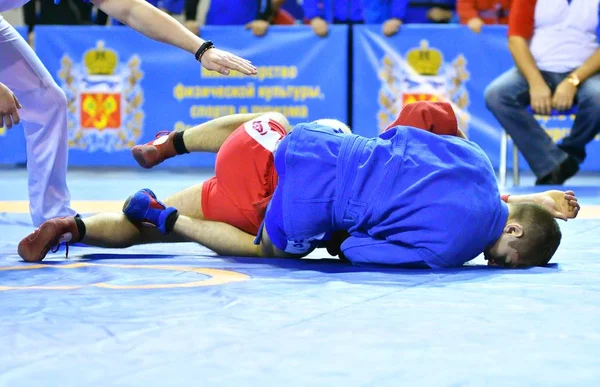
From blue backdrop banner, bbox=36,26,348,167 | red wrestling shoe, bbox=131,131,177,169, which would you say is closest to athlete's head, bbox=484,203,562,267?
red wrestling shoe, bbox=131,131,177,169

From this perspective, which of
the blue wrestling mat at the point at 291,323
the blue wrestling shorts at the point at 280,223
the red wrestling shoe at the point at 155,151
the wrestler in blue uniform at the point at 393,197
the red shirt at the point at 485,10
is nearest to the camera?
the blue wrestling mat at the point at 291,323

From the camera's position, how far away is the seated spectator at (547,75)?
6625 millimetres

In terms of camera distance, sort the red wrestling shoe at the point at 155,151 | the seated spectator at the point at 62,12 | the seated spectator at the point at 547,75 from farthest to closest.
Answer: the seated spectator at the point at 62,12, the seated spectator at the point at 547,75, the red wrestling shoe at the point at 155,151

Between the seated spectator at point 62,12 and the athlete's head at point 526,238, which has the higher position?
the seated spectator at point 62,12

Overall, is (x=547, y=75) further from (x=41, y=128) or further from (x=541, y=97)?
(x=41, y=128)

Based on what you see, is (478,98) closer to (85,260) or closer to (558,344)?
(85,260)

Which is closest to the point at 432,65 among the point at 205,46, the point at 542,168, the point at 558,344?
the point at 542,168

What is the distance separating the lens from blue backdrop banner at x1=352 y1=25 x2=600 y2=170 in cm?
781

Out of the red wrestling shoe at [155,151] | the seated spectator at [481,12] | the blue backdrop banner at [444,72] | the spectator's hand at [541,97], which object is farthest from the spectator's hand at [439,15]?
the red wrestling shoe at [155,151]

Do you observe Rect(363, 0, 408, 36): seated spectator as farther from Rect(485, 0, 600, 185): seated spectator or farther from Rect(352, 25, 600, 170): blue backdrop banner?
Rect(485, 0, 600, 185): seated spectator

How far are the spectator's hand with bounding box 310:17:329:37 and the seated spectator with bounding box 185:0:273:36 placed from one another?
467mm

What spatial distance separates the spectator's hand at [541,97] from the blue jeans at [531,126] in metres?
0.11

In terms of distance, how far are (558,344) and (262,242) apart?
5.23 feet

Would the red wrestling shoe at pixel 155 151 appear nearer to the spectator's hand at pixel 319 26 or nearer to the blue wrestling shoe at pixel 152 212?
the blue wrestling shoe at pixel 152 212
